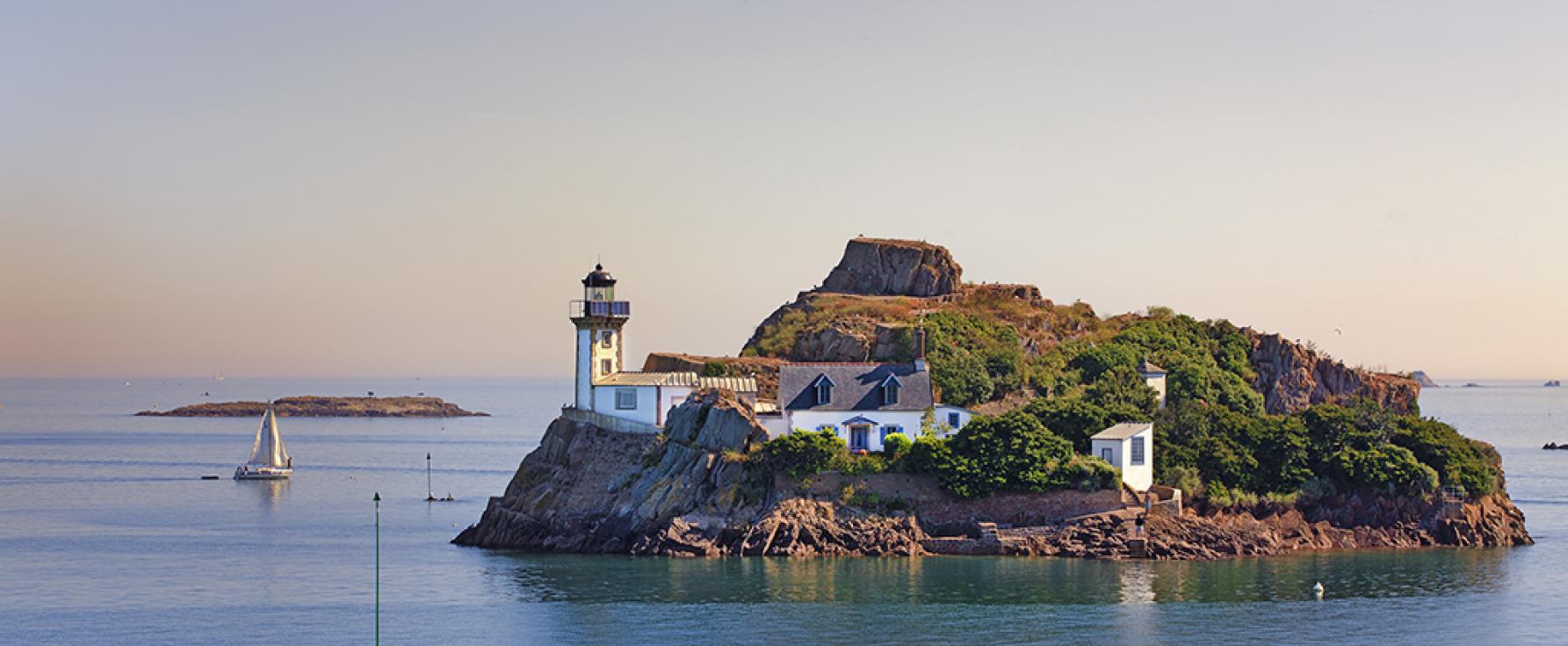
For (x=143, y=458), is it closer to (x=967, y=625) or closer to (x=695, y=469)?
(x=695, y=469)

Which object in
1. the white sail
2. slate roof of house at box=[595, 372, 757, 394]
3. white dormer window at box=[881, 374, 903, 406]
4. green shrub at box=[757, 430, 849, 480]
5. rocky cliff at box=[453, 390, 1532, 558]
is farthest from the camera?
the white sail

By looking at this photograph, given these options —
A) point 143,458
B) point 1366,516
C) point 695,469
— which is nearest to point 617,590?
point 695,469

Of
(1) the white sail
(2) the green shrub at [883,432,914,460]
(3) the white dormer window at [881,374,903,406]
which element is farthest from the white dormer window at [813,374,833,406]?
(1) the white sail

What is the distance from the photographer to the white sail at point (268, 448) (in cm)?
12961

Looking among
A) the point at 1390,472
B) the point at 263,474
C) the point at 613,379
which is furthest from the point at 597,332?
the point at 263,474

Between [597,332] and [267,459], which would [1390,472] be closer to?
[597,332]

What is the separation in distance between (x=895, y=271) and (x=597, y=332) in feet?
100

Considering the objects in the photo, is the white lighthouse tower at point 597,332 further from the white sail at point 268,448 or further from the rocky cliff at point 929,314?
the white sail at point 268,448

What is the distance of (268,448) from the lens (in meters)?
130

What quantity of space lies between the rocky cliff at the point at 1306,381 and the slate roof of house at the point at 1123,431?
2225 cm

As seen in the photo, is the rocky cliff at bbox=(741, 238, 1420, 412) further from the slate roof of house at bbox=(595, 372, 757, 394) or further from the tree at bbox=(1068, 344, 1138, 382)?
the slate roof of house at bbox=(595, 372, 757, 394)

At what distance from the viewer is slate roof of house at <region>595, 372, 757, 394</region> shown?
3263 inches

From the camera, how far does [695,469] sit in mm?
75500

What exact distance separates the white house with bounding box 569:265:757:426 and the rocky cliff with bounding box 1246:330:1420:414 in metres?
29.8
